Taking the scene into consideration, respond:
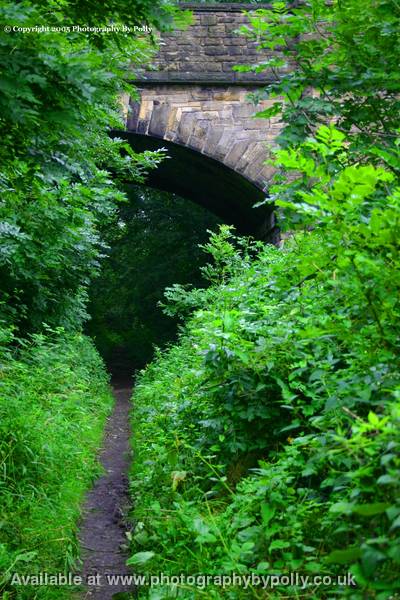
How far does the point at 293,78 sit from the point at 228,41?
568 centimetres

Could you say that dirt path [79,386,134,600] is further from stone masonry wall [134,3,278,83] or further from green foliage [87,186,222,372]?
green foliage [87,186,222,372]

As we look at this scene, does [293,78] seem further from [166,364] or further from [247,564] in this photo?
[166,364]

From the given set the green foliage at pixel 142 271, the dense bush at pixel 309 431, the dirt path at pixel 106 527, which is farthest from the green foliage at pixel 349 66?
the green foliage at pixel 142 271

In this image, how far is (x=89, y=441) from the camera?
6480 mm

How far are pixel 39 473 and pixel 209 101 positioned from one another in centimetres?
796

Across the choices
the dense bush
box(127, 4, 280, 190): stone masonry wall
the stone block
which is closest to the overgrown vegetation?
the dense bush

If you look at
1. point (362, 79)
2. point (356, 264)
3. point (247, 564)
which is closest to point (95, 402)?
point (362, 79)

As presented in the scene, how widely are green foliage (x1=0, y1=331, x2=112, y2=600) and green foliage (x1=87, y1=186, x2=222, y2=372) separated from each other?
1245cm

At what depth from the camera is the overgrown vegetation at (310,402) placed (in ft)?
7.63

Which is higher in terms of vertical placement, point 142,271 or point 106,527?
point 142,271

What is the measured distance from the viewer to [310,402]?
12.6 feet

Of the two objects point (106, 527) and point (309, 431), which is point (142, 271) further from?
point (309, 431)

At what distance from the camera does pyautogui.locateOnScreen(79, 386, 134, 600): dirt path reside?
357 centimetres

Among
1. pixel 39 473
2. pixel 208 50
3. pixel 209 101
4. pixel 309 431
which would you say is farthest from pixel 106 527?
pixel 208 50
